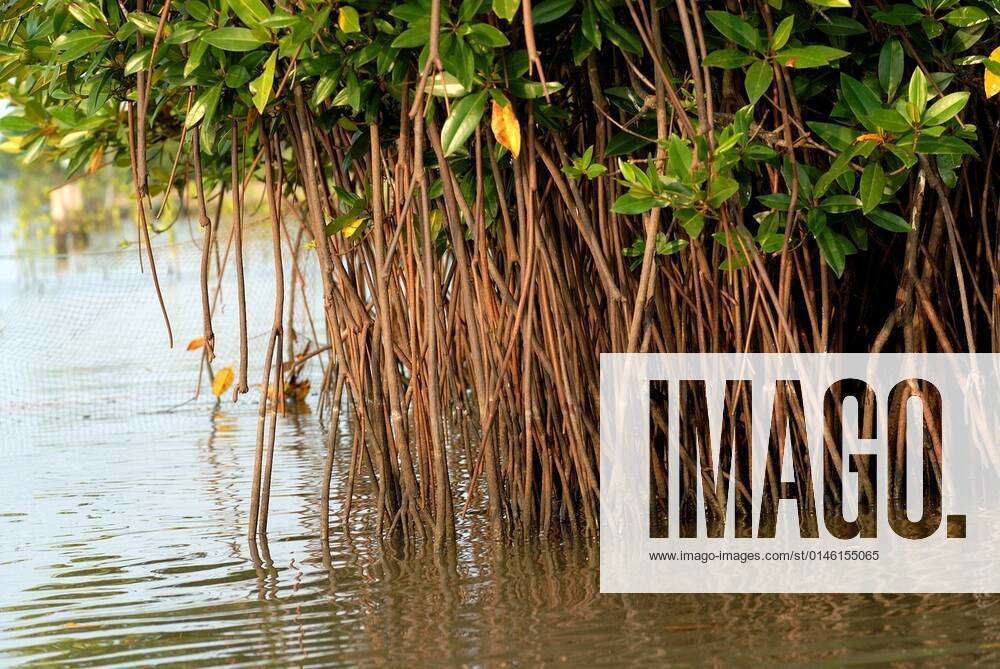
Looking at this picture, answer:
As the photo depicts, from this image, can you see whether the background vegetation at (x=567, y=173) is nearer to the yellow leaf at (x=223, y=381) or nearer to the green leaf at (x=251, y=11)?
the green leaf at (x=251, y=11)

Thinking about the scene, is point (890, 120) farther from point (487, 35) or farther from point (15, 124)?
point (15, 124)

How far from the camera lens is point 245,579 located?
2.84 m

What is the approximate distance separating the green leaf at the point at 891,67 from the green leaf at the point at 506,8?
0.81m

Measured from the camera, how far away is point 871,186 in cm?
248

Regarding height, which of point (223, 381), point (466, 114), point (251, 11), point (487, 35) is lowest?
point (223, 381)

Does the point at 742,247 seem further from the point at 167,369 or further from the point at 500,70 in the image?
the point at 167,369

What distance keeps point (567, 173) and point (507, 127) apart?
0.87 feet

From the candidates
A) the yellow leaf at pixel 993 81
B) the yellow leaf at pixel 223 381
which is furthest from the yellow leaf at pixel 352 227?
the yellow leaf at pixel 223 381

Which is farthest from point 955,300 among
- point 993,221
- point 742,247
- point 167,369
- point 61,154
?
point 167,369

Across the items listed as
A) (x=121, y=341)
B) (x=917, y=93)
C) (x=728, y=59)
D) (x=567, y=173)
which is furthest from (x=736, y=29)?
(x=121, y=341)

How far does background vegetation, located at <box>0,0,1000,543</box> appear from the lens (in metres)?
2.44

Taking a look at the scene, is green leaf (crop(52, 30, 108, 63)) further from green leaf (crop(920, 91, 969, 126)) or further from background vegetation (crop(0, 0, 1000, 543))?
green leaf (crop(920, 91, 969, 126))

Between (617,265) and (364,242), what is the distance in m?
0.68

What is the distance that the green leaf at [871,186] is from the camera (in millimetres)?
2477
